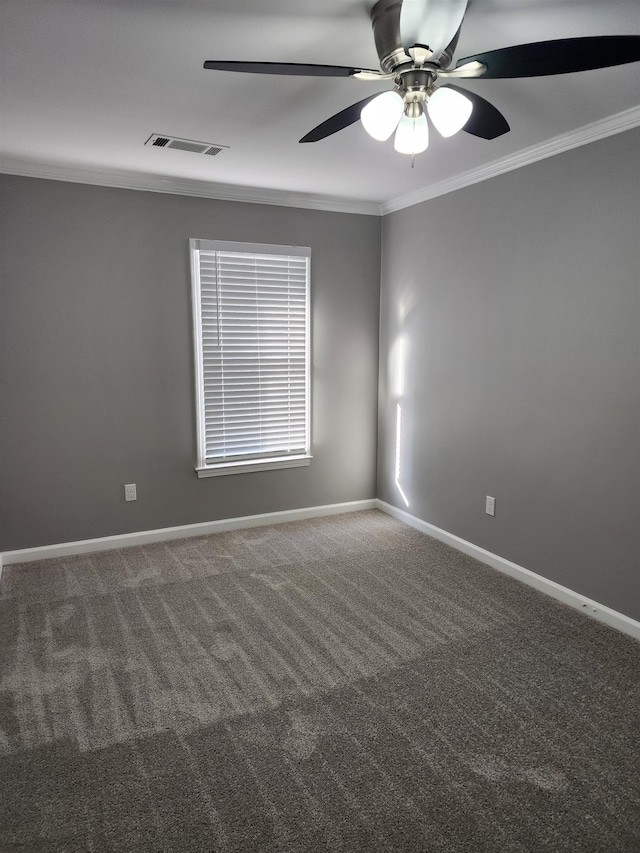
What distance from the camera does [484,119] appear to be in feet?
6.84

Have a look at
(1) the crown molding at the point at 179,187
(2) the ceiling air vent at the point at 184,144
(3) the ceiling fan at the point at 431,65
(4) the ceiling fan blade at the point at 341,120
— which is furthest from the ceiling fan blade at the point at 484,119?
(1) the crown molding at the point at 179,187

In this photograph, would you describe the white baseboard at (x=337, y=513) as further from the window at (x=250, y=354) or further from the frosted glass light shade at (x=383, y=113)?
the frosted glass light shade at (x=383, y=113)

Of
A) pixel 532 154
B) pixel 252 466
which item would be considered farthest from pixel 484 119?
pixel 252 466

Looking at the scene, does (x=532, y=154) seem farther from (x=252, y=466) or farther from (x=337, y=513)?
(x=337, y=513)

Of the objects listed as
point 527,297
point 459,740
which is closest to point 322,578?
point 459,740

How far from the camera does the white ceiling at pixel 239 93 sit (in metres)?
1.84

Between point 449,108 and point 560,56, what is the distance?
356 millimetres

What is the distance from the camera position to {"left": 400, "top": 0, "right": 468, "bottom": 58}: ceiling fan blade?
62.1 inches

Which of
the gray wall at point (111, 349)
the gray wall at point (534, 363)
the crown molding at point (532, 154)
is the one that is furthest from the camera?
the gray wall at point (111, 349)

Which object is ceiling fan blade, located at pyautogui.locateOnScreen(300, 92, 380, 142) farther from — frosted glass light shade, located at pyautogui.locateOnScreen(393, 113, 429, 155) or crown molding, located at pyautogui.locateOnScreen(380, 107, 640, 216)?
crown molding, located at pyautogui.locateOnScreen(380, 107, 640, 216)

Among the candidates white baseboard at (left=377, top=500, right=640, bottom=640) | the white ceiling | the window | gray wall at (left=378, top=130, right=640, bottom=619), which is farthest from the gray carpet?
the white ceiling

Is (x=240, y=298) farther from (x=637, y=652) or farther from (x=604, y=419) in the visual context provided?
(x=637, y=652)

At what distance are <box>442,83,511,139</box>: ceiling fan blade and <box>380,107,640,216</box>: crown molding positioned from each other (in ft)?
3.10

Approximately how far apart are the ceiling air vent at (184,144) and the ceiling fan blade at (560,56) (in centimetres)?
178
